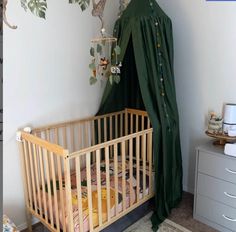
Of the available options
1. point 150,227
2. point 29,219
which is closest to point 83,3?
point 29,219

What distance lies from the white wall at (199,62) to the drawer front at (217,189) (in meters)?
0.50

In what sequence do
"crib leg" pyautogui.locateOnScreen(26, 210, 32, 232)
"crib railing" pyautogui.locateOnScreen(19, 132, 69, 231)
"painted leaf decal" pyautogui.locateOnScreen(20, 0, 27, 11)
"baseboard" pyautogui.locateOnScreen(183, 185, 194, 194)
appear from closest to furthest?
"crib railing" pyautogui.locateOnScreen(19, 132, 69, 231) → "painted leaf decal" pyautogui.locateOnScreen(20, 0, 27, 11) → "crib leg" pyautogui.locateOnScreen(26, 210, 32, 232) → "baseboard" pyautogui.locateOnScreen(183, 185, 194, 194)

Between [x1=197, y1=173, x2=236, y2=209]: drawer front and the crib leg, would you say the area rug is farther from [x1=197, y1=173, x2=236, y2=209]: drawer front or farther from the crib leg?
the crib leg

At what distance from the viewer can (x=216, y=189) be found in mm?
2254

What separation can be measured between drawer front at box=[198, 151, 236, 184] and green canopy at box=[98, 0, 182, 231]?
0.31 m

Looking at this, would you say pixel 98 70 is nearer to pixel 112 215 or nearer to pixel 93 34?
pixel 93 34

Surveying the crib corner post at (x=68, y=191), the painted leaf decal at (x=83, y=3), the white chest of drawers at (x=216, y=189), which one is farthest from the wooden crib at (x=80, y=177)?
the painted leaf decal at (x=83, y=3)

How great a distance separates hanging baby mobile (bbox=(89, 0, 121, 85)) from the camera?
246cm

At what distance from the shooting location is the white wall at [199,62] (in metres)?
2.40

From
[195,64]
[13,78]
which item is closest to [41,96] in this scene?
[13,78]

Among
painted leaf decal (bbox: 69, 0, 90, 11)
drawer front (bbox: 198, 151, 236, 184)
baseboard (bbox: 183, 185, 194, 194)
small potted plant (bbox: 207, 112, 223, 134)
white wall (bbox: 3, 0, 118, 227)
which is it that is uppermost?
painted leaf decal (bbox: 69, 0, 90, 11)

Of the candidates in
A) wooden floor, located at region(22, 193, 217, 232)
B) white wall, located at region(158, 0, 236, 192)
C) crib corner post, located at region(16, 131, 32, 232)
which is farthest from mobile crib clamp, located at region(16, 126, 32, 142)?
white wall, located at region(158, 0, 236, 192)

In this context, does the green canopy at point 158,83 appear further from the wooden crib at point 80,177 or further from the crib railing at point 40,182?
the crib railing at point 40,182

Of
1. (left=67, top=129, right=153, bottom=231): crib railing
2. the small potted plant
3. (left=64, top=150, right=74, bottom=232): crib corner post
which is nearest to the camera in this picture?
(left=64, top=150, right=74, bottom=232): crib corner post
